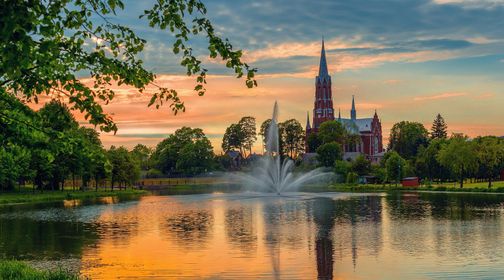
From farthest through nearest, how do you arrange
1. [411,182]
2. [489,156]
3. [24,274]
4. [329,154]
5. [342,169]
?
[329,154]
[342,169]
[411,182]
[489,156]
[24,274]

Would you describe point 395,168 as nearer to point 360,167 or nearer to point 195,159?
point 360,167

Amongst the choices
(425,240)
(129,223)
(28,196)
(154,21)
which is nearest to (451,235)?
(425,240)

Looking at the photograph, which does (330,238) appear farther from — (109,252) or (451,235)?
(109,252)

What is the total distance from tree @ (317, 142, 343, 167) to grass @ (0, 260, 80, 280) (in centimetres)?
14160

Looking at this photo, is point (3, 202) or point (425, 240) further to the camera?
point (3, 202)

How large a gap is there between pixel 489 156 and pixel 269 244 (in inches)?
3723

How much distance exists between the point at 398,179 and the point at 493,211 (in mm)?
74792

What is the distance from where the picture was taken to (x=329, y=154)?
528ft

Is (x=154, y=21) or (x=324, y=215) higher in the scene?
(x=154, y=21)

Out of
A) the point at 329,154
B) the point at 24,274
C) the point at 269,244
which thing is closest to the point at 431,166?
the point at 329,154

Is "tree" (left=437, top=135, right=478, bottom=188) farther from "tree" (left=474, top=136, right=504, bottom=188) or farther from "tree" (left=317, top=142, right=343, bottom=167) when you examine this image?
"tree" (left=317, top=142, right=343, bottom=167)

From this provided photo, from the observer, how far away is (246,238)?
37062mm

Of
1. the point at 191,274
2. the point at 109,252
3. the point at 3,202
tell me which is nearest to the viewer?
the point at 191,274

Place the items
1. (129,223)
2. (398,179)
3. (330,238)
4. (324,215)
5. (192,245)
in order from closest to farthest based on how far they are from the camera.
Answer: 1. (192,245)
2. (330,238)
3. (129,223)
4. (324,215)
5. (398,179)
